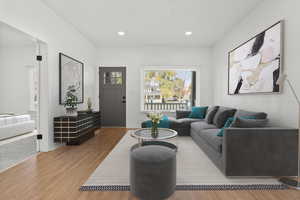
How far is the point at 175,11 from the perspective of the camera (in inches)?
135

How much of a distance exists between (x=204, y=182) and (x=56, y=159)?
247cm

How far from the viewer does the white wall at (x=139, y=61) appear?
5840 mm

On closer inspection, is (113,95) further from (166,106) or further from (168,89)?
(168,89)

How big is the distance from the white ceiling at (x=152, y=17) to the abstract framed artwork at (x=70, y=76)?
3.01 ft

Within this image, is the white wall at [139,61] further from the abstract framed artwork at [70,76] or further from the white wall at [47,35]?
the white wall at [47,35]

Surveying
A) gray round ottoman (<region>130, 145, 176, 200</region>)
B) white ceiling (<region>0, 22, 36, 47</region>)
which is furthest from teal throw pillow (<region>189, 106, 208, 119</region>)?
white ceiling (<region>0, 22, 36, 47</region>)

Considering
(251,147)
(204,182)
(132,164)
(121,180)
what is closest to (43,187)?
(121,180)

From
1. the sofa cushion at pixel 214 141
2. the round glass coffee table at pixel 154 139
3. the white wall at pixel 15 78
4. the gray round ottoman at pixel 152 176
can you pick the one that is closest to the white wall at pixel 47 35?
the round glass coffee table at pixel 154 139

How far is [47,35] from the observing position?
10.8 ft

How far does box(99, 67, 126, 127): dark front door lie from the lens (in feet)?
19.3

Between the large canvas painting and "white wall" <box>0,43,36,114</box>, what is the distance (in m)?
6.41

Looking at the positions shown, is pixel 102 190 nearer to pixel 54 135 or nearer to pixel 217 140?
pixel 217 140

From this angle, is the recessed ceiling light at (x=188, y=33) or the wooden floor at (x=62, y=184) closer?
the wooden floor at (x=62, y=184)

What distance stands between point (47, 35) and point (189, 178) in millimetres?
3632
